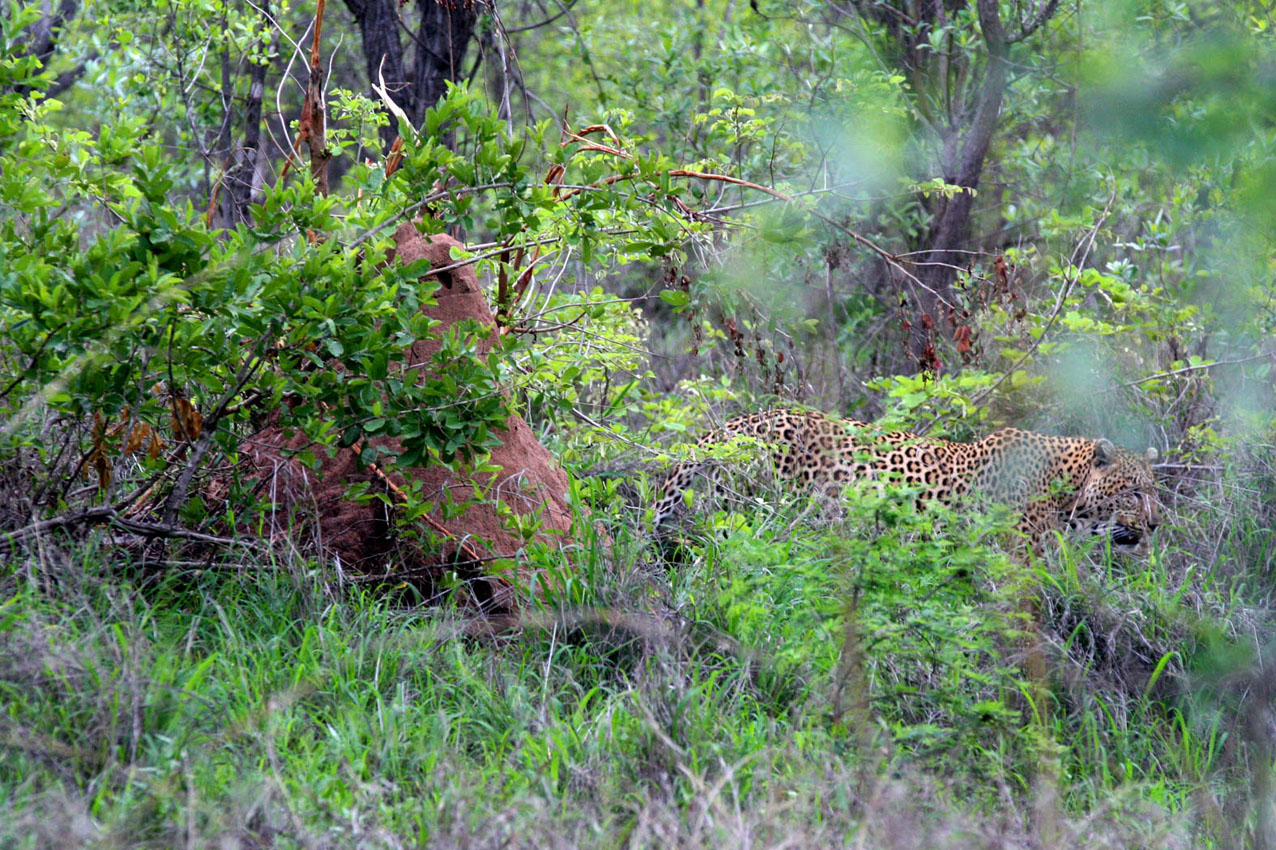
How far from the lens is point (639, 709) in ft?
12.8

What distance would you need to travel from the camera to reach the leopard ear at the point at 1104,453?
7.16 meters

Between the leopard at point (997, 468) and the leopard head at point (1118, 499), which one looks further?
the leopard at point (997, 468)

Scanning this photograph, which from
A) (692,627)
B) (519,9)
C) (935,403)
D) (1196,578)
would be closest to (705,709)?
(692,627)

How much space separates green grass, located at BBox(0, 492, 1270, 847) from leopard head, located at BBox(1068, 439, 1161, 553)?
55.5 inches

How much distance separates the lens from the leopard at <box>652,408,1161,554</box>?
22.8 ft

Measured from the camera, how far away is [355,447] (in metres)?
5.16

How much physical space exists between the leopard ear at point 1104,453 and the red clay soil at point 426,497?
11.6 feet

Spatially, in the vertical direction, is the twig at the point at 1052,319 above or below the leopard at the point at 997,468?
above

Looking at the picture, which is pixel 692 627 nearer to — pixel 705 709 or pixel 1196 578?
pixel 705 709

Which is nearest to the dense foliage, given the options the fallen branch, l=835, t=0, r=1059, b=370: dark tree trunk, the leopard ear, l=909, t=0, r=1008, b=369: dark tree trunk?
the fallen branch

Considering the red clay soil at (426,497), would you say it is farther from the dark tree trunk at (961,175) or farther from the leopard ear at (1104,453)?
the dark tree trunk at (961,175)

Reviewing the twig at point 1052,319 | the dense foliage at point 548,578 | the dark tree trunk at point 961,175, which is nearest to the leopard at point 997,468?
the dense foliage at point 548,578

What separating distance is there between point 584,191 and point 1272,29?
2.45 meters

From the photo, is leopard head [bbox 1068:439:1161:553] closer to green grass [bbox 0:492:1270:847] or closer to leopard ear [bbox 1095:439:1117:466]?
leopard ear [bbox 1095:439:1117:466]
